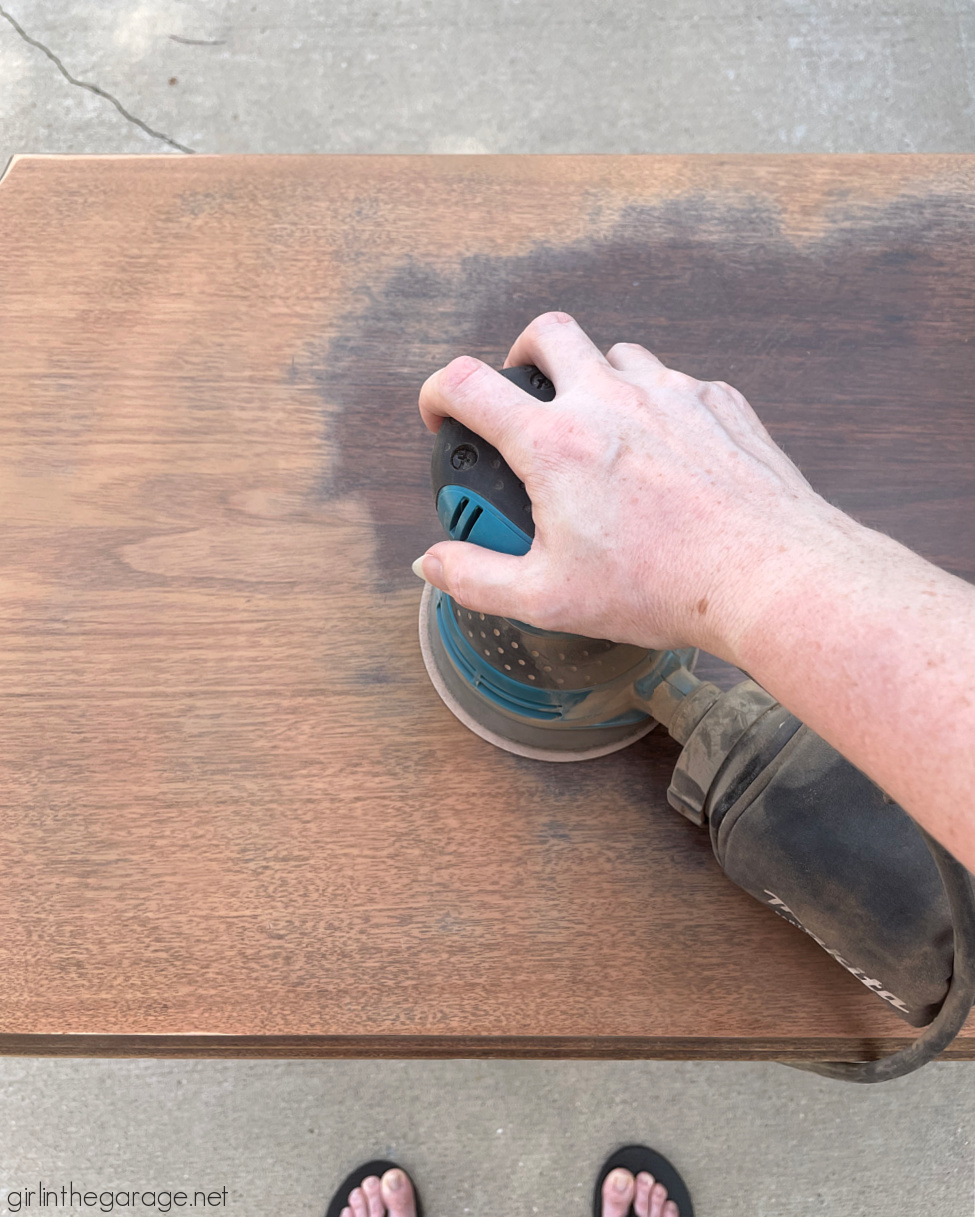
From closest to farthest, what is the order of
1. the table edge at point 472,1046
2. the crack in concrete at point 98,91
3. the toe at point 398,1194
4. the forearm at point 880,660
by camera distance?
the forearm at point 880,660 → the table edge at point 472,1046 → the toe at point 398,1194 → the crack in concrete at point 98,91

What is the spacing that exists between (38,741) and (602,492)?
503 mm

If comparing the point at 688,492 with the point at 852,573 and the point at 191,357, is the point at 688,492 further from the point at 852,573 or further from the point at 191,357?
the point at 191,357

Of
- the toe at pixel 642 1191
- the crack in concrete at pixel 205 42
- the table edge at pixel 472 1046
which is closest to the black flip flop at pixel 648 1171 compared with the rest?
the toe at pixel 642 1191

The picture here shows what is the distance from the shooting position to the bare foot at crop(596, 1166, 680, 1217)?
1.16m

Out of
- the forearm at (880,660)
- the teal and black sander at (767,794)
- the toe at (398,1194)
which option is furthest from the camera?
the toe at (398,1194)

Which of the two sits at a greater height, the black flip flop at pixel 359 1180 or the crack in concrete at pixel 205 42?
the crack in concrete at pixel 205 42

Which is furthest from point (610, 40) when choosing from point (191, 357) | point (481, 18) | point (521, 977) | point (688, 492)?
point (521, 977)

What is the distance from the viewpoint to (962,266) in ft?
2.78

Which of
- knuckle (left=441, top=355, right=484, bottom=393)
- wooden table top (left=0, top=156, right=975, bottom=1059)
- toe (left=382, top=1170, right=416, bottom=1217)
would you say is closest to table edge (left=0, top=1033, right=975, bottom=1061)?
wooden table top (left=0, top=156, right=975, bottom=1059)

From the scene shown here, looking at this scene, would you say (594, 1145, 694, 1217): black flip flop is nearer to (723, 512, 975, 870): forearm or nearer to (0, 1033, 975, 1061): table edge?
(0, 1033, 975, 1061): table edge

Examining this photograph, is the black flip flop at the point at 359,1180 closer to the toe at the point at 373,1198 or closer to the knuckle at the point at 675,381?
the toe at the point at 373,1198

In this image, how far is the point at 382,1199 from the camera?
3.82 feet

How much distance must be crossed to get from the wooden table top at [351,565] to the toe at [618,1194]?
650mm

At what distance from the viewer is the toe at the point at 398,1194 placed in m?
1.15
